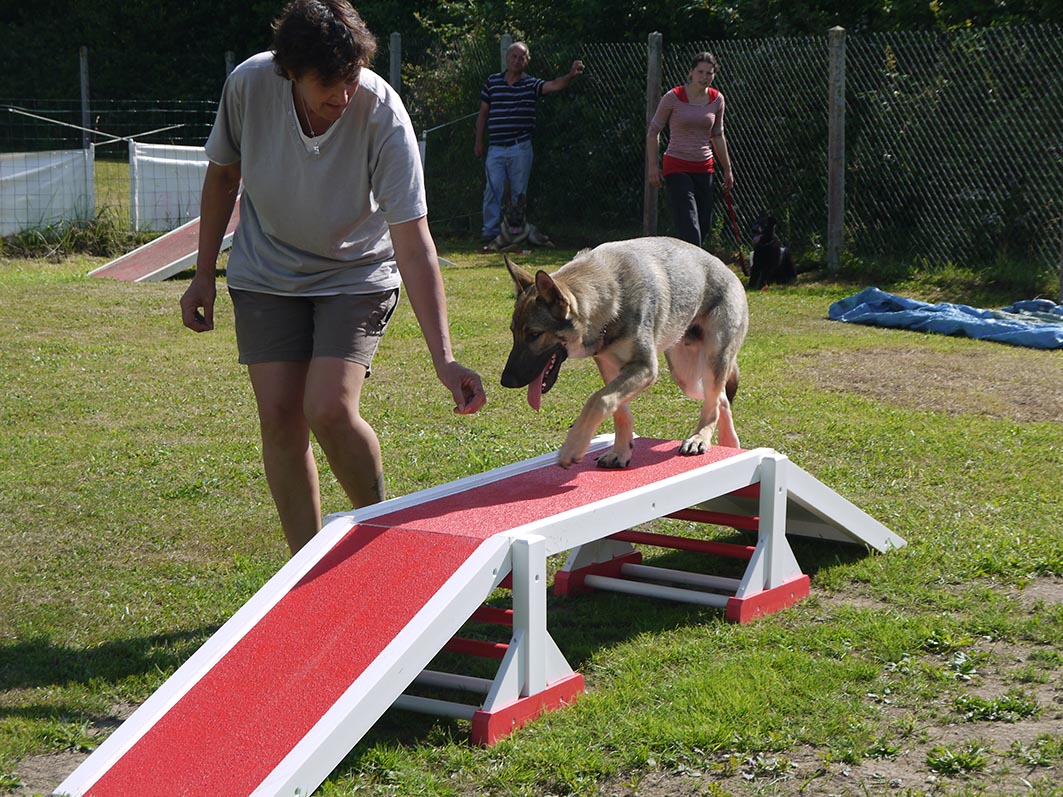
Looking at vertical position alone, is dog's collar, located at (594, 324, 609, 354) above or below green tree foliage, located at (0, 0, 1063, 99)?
below

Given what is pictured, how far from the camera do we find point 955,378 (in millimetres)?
9477

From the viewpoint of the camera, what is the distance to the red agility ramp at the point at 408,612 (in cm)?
330

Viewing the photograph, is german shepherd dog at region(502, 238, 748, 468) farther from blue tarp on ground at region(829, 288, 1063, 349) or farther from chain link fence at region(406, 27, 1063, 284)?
chain link fence at region(406, 27, 1063, 284)

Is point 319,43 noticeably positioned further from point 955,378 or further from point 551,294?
point 955,378

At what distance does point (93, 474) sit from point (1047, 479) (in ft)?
17.7

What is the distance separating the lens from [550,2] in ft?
65.8

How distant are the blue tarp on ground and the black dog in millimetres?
1569

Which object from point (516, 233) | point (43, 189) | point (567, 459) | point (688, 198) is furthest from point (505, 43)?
point (567, 459)

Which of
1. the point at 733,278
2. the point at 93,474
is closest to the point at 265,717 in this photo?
the point at 733,278

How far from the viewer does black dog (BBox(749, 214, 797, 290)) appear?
14.0 metres

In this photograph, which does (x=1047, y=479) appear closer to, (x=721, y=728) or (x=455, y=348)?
(x=721, y=728)

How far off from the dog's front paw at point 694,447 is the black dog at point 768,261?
8.74 metres

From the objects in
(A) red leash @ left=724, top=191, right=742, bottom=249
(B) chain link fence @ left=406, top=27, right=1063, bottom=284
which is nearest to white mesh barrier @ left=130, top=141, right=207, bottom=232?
(B) chain link fence @ left=406, top=27, right=1063, bottom=284

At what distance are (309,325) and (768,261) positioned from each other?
10.4 metres
